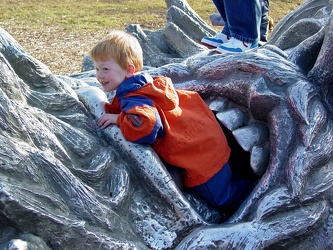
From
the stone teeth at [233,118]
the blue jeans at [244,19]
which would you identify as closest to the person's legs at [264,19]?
the blue jeans at [244,19]

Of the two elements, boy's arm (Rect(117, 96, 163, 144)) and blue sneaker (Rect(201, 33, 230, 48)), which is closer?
boy's arm (Rect(117, 96, 163, 144))

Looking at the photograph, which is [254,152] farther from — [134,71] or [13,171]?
[13,171]

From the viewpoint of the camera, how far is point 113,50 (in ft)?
4.67

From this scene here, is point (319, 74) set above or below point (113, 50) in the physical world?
below

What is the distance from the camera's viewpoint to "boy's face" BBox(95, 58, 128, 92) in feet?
4.74

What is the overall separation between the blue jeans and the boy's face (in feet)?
3.48

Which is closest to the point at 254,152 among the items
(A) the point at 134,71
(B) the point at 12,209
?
(A) the point at 134,71

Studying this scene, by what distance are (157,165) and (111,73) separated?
0.86 ft

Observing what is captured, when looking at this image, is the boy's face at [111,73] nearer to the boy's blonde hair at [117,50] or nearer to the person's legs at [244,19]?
the boy's blonde hair at [117,50]

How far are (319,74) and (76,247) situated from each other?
2.44 ft

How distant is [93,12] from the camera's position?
24.6 ft

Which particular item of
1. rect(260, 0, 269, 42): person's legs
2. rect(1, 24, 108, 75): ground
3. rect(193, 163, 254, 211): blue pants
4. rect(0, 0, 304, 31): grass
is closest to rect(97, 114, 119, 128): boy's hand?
rect(193, 163, 254, 211): blue pants

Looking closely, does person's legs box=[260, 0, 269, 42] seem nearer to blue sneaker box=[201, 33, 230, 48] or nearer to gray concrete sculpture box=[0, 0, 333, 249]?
blue sneaker box=[201, 33, 230, 48]

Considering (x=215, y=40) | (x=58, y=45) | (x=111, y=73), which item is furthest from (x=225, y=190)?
(x=58, y=45)
